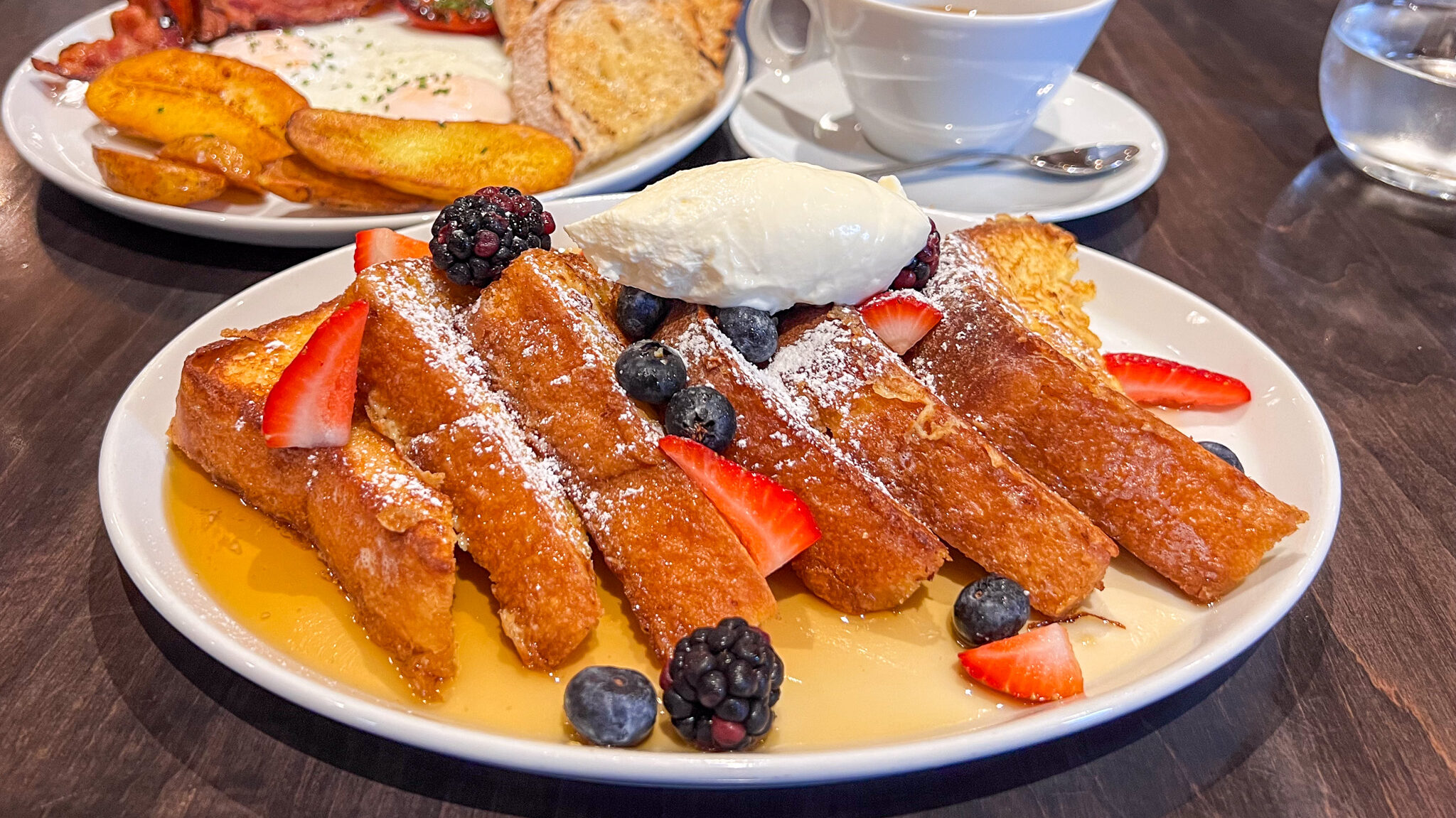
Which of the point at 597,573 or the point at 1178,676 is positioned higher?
the point at 1178,676

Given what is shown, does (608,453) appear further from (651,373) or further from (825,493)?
(825,493)

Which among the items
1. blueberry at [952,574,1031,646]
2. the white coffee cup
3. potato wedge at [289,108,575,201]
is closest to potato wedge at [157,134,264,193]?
potato wedge at [289,108,575,201]

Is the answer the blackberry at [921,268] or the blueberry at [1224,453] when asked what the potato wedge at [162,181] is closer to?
the blackberry at [921,268]

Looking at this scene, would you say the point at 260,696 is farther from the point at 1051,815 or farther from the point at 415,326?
the point at 1051,815

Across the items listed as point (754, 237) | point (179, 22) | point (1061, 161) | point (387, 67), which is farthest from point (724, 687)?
point (179, 22)

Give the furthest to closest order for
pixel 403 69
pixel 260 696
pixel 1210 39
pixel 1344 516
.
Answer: pixel 1210 39, pixel 403 69, pixel 1344 516, pixel 260 696

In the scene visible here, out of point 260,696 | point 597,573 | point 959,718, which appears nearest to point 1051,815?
point 959,718
